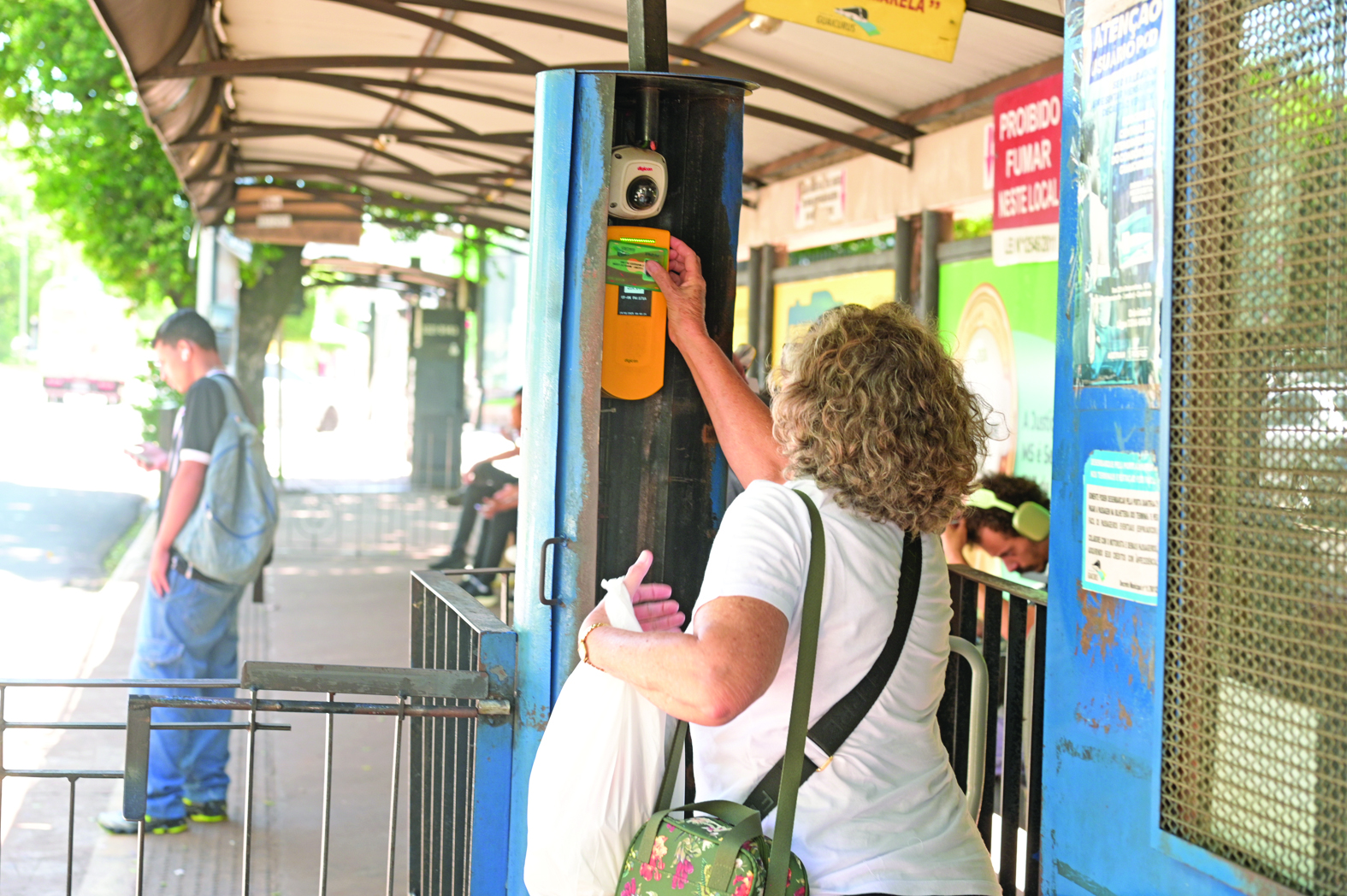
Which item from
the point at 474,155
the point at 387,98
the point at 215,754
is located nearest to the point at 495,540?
Answer: the point at 474,155

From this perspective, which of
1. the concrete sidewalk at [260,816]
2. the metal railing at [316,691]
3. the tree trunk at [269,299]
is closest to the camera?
the metal railing at [316,691]

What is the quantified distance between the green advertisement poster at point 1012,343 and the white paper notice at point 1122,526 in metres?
4.61

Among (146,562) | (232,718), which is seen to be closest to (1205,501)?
(232,718)

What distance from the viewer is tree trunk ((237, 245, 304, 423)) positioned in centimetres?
1344

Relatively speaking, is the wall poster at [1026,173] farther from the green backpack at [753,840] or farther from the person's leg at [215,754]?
the green backpack at [753,840]

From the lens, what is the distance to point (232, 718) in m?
6.45

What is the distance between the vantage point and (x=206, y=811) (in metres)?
5.54

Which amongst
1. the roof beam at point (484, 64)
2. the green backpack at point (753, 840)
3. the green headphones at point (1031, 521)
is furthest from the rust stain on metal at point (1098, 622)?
the roof beam at point (484, 64)

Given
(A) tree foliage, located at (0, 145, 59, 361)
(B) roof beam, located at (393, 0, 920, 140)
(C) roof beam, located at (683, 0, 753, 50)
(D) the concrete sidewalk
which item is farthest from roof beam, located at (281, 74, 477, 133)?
(A) tree foliage, located at (0, 145, 59, 361)

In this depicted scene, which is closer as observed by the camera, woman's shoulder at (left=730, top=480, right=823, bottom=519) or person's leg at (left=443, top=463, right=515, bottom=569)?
woman's shoulder at (left=730, top=480, right=823, bottom=519)

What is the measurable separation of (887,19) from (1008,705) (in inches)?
114

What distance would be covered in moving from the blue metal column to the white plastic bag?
63 centimetres

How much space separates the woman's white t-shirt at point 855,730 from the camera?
192cm

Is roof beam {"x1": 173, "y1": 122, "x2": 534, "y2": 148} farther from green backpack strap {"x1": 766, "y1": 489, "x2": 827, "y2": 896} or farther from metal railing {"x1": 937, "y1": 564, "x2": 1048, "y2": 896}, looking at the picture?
green backpack strap {"x1": 766, "y1": 489, "x2": 827, "y2": 896}
